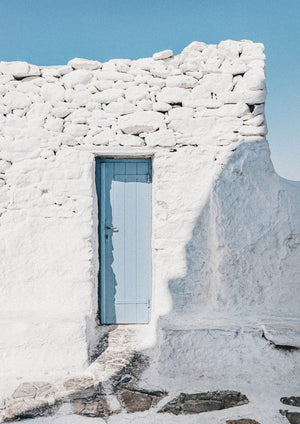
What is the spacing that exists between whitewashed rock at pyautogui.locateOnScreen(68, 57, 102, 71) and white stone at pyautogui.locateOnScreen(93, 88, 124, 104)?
0.31 metres

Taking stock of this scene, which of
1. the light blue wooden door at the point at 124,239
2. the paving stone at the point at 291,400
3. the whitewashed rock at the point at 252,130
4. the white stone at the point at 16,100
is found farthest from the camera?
the light blue wooden door at the point at 124,239

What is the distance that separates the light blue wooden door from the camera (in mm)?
3699

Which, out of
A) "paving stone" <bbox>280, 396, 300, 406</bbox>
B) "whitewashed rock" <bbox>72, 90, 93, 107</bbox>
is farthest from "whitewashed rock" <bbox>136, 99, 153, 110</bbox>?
"paving stone" <bbox>280, 396, 300, 406</bbox>

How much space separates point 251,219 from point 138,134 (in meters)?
1.47

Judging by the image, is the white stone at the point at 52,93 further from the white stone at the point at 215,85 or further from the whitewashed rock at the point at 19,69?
the white stone at the point at 215,85

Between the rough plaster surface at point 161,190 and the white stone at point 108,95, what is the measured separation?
11 mm

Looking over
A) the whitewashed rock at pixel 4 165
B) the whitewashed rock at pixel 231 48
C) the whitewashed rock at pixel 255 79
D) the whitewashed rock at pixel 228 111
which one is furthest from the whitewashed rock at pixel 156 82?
the whitewashed rock at pixel 4 165

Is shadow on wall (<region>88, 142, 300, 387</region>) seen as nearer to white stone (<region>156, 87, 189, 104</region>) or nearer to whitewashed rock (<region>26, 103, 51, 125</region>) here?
white stone (<region>156, 87, 189, 104</region>)

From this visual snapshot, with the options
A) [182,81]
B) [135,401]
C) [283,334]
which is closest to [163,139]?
[182,81]

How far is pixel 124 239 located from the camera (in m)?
3.74

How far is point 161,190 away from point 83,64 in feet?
5.21

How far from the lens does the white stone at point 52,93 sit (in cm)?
353

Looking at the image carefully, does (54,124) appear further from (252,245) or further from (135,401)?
(135,401)

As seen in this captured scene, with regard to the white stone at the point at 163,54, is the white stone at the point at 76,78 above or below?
below
